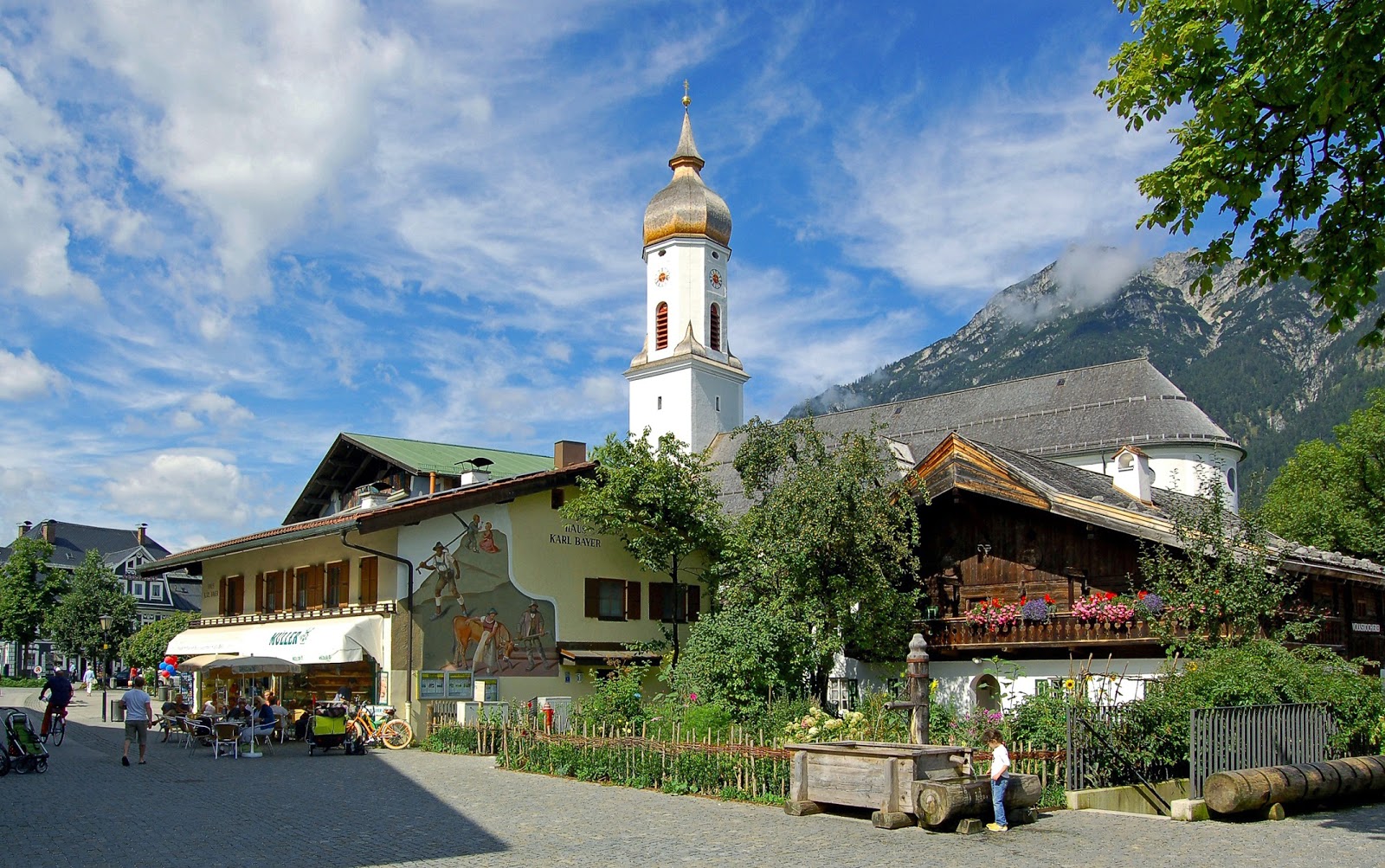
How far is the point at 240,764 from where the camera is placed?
870 inches

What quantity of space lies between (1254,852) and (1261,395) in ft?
569

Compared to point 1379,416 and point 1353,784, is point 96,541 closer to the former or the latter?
point 1379,416

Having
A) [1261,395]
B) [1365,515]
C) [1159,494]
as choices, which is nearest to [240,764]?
[1159,494]

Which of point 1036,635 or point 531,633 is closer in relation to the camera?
point 1036,635

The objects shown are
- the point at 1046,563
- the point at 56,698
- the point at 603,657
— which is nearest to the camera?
the point at 1046,563

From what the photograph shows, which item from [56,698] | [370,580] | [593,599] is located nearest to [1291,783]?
[593,599]

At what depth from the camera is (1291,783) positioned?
1497 cm

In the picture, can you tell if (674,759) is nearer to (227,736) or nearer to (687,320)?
(227,736)

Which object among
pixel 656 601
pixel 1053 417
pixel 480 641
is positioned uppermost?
pixel 1053 417

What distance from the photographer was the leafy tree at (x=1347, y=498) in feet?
138

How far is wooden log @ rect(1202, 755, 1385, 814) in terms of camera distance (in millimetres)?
14375

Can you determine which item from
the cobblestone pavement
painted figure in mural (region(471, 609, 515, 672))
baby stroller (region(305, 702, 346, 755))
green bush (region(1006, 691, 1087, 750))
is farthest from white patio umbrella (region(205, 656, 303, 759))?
green bush (region(1006, 691, 1087, 750))

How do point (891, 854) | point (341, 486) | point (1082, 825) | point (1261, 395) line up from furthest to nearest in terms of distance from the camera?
point (1261, 395)
point (341, 486)
point (1082, 825)
point (891, 854)

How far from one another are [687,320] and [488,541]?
125 ft
